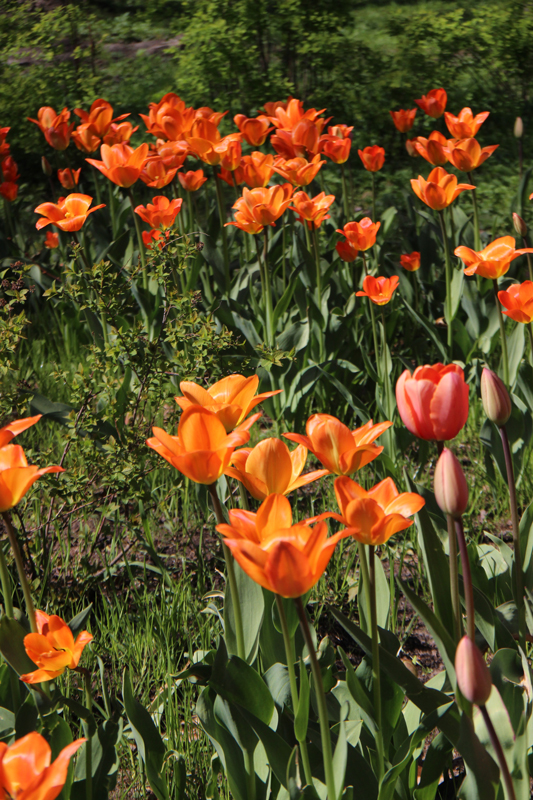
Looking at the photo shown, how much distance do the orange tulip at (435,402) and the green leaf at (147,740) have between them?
614 millimetres

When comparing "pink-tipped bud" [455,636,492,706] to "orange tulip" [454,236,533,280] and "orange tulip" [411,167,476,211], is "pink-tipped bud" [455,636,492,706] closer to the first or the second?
"orange tulip" [454,236,533,280]

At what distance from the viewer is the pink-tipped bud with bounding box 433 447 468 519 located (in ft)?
2.73

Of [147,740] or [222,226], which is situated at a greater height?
[222,226]

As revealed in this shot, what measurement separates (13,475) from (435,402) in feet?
1.94

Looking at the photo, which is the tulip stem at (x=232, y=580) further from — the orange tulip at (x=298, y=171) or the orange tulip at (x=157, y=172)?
the orange tulip at (x=157, y=172)

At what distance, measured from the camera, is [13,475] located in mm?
947

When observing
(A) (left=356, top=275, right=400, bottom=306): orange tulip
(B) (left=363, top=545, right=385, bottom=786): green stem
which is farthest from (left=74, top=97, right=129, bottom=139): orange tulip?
(B) (left=363, top=545, right=385, bottom=786): green stem

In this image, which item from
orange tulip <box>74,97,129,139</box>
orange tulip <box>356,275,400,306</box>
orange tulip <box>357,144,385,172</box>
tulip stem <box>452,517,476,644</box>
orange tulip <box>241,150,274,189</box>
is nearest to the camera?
tulip stem <box>452,517,476,644</box>

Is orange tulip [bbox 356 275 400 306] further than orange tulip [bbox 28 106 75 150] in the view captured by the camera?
No

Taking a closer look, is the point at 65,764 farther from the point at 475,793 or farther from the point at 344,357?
the point at 344,357

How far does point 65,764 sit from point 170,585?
43.6 inches

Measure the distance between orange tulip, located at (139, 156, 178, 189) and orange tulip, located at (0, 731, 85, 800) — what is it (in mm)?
2223

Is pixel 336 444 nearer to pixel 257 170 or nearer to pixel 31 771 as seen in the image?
pixel 31 771

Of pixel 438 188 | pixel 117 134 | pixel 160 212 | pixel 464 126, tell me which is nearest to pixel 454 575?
pixel 438 188
